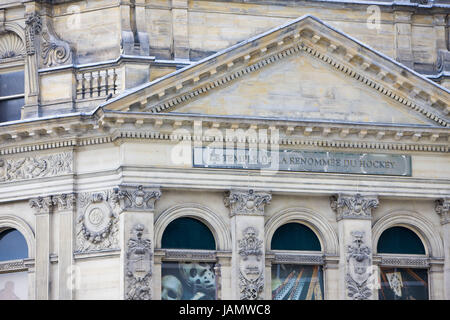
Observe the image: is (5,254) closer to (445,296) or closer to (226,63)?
(226,63)

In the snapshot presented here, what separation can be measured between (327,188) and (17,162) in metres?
8.46

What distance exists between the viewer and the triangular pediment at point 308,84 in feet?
129

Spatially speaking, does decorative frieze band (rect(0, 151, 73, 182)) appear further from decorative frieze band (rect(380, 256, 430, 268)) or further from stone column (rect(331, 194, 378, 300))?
decorative frieze band (rect(380, 256, 430, 268))

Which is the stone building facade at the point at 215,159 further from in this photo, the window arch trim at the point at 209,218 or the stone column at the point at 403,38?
the stone column at the point at 403,38

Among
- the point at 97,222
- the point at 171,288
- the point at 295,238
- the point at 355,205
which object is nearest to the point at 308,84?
the point at 355,205

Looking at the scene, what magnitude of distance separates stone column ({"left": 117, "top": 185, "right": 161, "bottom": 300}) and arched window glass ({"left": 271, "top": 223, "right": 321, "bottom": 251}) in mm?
3844

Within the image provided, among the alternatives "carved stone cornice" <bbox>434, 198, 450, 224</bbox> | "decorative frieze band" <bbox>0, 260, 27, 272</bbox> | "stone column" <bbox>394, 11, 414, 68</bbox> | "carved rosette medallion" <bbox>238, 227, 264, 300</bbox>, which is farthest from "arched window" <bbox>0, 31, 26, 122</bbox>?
"carved stone cornice" <bbox>434, 198, 450, 224</bbox>

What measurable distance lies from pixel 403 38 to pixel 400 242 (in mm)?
5963

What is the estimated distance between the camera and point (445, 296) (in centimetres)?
4019

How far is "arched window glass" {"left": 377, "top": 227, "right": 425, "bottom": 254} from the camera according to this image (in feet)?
133

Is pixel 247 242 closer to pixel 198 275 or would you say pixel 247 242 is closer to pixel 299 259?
pixel 198 275

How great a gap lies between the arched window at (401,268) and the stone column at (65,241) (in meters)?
8.44

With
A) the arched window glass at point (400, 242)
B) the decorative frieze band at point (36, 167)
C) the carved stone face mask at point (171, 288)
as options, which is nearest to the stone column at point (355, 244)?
the arched window glass at point (400, 242)
